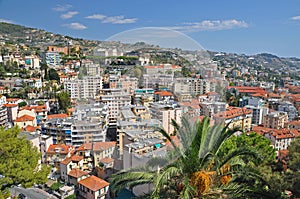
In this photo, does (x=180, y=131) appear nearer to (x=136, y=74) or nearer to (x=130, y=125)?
(x=130, y=125)

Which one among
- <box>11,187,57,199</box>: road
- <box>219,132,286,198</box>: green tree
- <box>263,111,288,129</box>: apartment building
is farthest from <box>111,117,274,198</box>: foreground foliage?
<box>263,111,288,129</box>: apartment building

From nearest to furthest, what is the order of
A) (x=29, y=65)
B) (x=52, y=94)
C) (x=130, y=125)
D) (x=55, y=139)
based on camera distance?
(x=130, y=125)
(x=55, y=139)
(x=52, y=94)
(x=29, y=65)

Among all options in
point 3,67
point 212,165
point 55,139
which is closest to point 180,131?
point 212,165

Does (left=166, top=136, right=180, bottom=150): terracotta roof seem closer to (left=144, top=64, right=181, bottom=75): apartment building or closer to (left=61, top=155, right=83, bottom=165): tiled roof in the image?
(left=144, top=64, right=181, bottom=75): apartment building

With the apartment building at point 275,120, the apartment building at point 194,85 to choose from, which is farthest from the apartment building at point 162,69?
the apartment building at point 275,120

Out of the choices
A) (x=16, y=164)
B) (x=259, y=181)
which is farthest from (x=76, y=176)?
(x=259, y=181)

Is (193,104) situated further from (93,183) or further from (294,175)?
(93,183)

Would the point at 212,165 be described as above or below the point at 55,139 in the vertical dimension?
above
